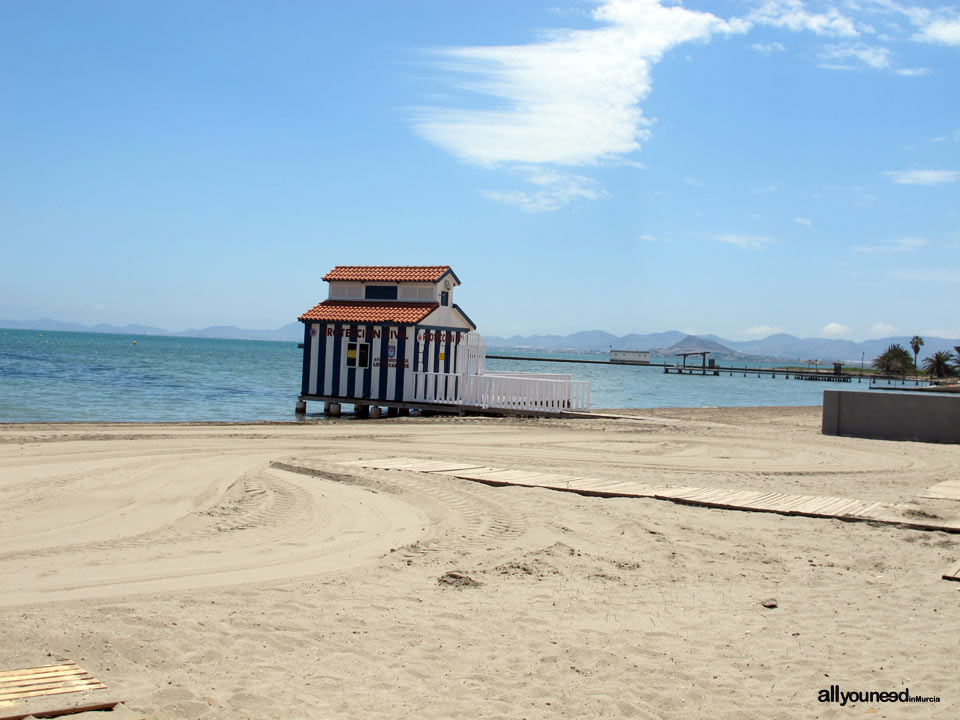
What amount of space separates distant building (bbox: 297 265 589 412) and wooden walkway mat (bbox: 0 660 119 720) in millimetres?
19507

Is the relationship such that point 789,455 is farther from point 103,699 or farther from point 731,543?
→ point 103,699

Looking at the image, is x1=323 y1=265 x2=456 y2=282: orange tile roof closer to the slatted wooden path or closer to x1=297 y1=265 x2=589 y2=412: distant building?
x1=297 y1=265 x2=589 y2=412: distant building

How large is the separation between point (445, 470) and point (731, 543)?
451 centimetres

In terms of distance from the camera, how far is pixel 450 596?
5.80 metres

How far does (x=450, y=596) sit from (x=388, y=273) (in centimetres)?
2048

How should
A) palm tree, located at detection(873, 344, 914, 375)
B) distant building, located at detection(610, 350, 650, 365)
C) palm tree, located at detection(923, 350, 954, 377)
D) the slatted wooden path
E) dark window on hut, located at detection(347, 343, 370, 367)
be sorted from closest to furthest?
the slatted wooden path
dark window on hut, located at detection(347, 343, 370, 367)
palm tree, located at detection(923, 350, 954, 377)
palm tree, located at detection(873, 344, 914, 375)
distant building, located at detection(610, 350, 650, 365)

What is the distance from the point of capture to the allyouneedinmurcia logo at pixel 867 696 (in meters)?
4.24

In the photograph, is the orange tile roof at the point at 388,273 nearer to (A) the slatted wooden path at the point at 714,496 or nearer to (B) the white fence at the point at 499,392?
(B) the white fence at the point at 499,392

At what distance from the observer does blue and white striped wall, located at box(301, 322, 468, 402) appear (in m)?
24.0

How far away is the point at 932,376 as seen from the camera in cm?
9169

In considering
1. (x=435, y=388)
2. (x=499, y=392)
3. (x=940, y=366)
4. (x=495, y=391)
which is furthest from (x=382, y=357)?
(x=940, y=366)

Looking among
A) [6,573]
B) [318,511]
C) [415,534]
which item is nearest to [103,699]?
[6,573]

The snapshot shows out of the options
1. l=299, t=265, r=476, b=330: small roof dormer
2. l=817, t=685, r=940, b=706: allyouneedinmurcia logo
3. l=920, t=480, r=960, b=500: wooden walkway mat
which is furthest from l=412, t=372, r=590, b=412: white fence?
l=817, t=685, r=940, b=706: allyouneedinmurcia logo

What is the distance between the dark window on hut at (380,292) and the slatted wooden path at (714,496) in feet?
46.1
